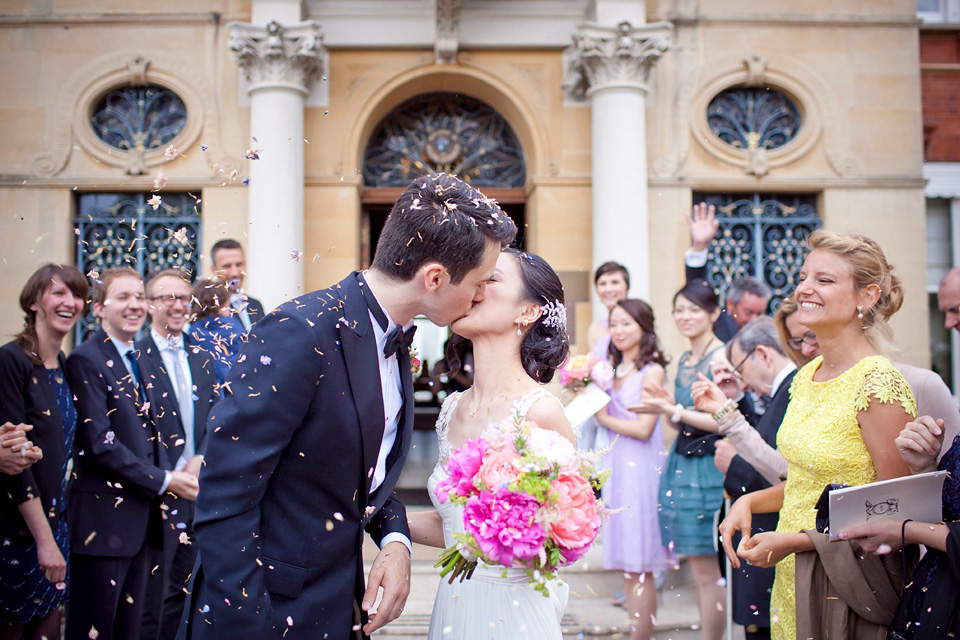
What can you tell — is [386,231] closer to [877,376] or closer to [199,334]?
[877,376]

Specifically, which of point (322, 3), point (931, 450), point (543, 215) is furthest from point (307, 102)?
point (931, 450)

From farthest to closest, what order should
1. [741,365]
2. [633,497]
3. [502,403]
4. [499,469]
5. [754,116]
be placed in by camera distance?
[754,116], [633,497], [741,365], [502,403], [499,469]

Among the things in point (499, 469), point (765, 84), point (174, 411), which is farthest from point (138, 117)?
point (499, 469)

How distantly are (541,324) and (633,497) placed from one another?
8.26ft

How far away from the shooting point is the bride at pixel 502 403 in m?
2.49

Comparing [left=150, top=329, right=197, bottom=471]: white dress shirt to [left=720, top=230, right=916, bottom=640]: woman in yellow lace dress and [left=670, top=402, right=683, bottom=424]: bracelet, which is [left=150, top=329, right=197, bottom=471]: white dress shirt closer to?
[left=670, top=402, right=683, bottom=424]: bracelet

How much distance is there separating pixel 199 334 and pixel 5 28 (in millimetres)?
6179

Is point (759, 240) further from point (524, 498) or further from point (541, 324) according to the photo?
point (524, 498)

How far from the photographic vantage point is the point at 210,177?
8.28 m

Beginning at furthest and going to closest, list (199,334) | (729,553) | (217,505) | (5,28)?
(5,28) → (199,334) → (729,553) → (217,505)

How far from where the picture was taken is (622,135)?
7.91 metres

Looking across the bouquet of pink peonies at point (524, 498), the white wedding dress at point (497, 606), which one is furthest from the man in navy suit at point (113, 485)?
the bouquet of pink peonies at point (524, 498)

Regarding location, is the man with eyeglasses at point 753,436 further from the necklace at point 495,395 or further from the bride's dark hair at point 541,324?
the necklace at point 495,395

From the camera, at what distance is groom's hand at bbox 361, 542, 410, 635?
6.88ft
